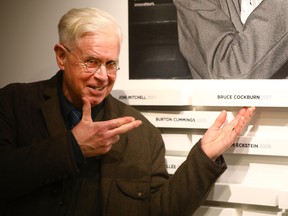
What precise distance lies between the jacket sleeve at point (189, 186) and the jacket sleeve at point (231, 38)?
13.4 inches

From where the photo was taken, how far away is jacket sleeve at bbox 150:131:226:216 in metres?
1.32

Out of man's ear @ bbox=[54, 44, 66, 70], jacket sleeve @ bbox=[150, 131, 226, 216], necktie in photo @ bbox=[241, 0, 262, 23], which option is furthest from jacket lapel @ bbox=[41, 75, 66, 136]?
necktie in photo @ bbox=[241, 0, 262, 23]

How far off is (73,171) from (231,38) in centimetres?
76

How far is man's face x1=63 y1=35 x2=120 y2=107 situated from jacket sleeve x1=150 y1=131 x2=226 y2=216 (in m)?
0.39

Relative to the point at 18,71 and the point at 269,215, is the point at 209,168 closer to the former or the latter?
the point at 269,215

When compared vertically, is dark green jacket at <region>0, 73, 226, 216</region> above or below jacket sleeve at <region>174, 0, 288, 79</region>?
below

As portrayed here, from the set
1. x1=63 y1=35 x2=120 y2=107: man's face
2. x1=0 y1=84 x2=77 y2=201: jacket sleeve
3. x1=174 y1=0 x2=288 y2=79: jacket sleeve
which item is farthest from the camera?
x1=174 y1=0 x2=288 y2=79: jacket sleeve

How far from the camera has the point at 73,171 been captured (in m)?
1.16

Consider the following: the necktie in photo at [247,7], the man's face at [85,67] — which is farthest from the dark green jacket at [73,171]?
the necktie in photo at [247,7]

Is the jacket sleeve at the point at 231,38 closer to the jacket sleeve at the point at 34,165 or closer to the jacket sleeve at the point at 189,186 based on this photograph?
the jacket sleeve at the point at 189,186

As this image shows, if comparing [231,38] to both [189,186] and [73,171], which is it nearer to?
[189,186]

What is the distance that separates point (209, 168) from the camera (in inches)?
51.7

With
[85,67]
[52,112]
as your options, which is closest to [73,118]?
[52,112]

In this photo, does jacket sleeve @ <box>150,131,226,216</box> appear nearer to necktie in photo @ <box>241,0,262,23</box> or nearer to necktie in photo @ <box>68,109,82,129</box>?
necktie in photo @ <box>68,109,82,129</box>
